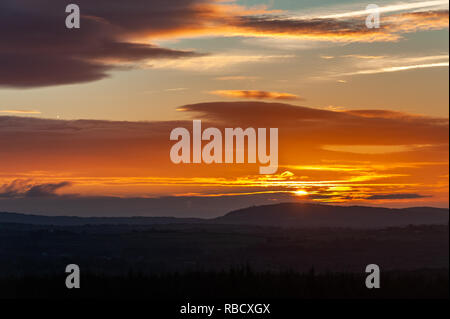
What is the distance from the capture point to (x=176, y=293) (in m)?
33.0

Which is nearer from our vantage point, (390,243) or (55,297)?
(55,297)

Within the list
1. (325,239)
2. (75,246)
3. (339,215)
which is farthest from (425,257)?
(339,215)

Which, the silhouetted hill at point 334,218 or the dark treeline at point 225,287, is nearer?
the dark treeline at point 225,287

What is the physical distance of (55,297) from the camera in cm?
3139

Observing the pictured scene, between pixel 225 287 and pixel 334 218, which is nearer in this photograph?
pixel 225 287

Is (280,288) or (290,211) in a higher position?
(290,211)

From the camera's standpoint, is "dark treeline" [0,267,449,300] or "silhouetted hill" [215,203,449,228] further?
"silhouetted hill" [215,203,449,228]
